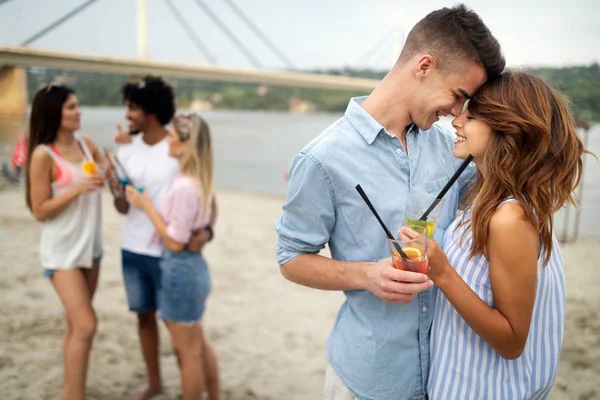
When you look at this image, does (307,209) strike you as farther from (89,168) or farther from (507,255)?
(89,168)

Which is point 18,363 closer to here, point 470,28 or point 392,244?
point 392,244

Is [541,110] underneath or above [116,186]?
above

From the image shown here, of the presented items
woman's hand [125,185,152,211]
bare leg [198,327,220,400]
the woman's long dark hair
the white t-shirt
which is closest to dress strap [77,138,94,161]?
the woman's long dark hair

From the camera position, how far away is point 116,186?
2355 millimetres

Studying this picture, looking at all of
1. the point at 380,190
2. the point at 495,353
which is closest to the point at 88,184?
the point at 380,190

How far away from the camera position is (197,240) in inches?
83.1

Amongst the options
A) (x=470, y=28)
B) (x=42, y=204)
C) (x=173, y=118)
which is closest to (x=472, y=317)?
(x=470, y=28)

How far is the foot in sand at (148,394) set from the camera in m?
2.51

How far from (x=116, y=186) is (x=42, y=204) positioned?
0.33m

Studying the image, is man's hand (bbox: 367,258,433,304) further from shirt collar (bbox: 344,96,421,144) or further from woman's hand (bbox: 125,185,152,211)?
woman's hand (bbox: 125,185,152,211)

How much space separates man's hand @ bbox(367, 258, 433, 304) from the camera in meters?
1.02

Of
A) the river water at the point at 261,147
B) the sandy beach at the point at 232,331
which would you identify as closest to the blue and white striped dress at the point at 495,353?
the sandy beach at the point at 232,331

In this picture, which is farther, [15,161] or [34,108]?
[15,161]

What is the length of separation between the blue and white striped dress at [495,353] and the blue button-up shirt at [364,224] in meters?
0.08
